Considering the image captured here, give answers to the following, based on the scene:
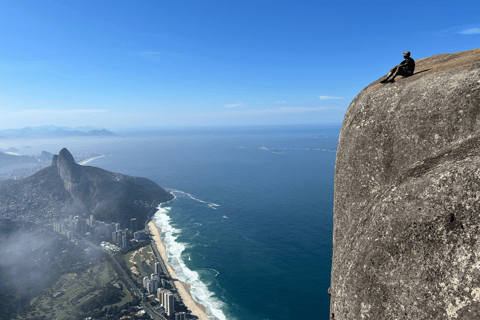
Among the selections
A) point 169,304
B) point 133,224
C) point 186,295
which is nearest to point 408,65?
point 169,304

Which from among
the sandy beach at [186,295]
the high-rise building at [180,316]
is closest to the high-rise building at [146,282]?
the sandy beach at [186,295]

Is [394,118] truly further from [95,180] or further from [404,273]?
[95,180]

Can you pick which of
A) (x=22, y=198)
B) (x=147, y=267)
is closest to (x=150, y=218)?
(x=147, y=267)

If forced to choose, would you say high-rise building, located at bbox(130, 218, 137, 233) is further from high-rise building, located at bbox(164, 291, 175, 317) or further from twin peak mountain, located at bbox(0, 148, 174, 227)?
high-rise building, located at bbox(164, 291, 175, 317)

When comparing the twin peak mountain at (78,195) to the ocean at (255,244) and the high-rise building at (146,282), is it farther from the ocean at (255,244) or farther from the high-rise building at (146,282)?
the high-rise building at (146,282)

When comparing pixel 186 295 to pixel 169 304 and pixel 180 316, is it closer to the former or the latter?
pixel 169 304
